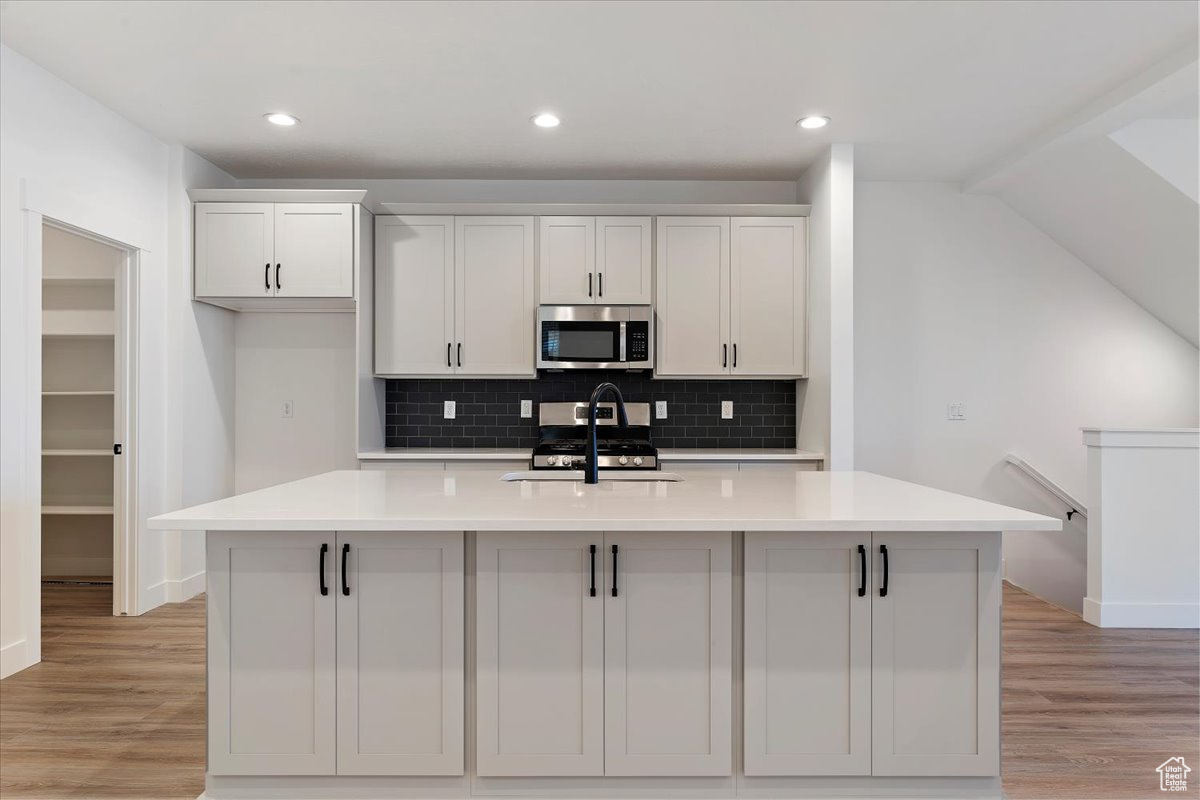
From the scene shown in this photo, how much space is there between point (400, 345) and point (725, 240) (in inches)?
84.2

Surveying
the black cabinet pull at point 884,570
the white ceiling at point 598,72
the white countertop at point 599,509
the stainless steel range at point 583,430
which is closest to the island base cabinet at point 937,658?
the black cabinet pull at point 884,570

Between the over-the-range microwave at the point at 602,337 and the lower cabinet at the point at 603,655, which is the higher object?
the over-the-range microwave at the point at 602,337

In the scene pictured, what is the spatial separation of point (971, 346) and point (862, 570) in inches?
140

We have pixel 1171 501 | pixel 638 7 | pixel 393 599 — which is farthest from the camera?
pixel 1171 501

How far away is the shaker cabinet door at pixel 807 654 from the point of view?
2.07 metres

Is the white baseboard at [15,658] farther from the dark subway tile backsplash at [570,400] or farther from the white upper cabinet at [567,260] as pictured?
the white upper cabinet at [567,260]

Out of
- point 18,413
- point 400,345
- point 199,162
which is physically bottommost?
point 18,413

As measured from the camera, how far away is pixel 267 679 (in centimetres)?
206

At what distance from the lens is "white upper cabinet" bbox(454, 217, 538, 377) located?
4691mm

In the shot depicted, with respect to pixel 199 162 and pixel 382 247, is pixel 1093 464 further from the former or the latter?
pixel 199 162

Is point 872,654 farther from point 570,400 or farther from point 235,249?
point 235,249

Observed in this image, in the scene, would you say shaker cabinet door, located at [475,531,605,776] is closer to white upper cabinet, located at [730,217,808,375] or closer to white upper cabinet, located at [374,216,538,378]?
white upper cabinet, located at [374,216,538,378]

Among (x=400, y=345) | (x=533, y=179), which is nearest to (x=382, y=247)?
(x=400, y=345)

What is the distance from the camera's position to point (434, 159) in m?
4.58
